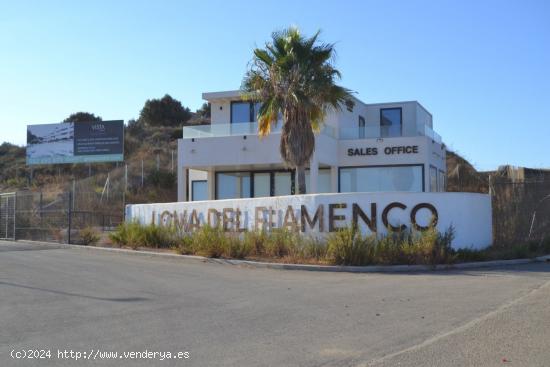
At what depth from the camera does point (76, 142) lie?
50.8 metres

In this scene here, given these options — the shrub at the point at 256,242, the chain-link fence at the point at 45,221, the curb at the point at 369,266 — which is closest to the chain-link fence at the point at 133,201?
the chain-link fence at the point at 45,221

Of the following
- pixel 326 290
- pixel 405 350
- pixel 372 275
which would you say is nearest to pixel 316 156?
pixel 372 275

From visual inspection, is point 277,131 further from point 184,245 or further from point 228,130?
point 184,245

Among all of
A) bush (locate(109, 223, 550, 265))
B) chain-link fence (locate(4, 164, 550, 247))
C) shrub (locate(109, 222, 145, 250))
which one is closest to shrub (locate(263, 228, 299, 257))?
bush (locate(109, 223, 550, 265))

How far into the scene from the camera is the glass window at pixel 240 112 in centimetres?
2989

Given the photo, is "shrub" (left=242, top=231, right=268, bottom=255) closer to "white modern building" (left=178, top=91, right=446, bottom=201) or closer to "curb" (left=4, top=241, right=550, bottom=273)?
"curb" (left=4, top=241, right=550, bottom=273)

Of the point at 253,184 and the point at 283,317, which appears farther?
the point at 253,184

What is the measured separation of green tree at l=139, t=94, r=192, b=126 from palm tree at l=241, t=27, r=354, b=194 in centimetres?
6094

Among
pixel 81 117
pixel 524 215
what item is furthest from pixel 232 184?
pixel 81 117

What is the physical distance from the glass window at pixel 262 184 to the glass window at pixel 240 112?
2.94 m

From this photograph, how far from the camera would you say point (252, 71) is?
2205 cm

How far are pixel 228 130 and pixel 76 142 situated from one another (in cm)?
2810

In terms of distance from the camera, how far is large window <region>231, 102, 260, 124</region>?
97.7 ft

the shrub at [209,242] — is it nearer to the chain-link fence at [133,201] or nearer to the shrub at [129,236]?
the shrub at [129,236]
